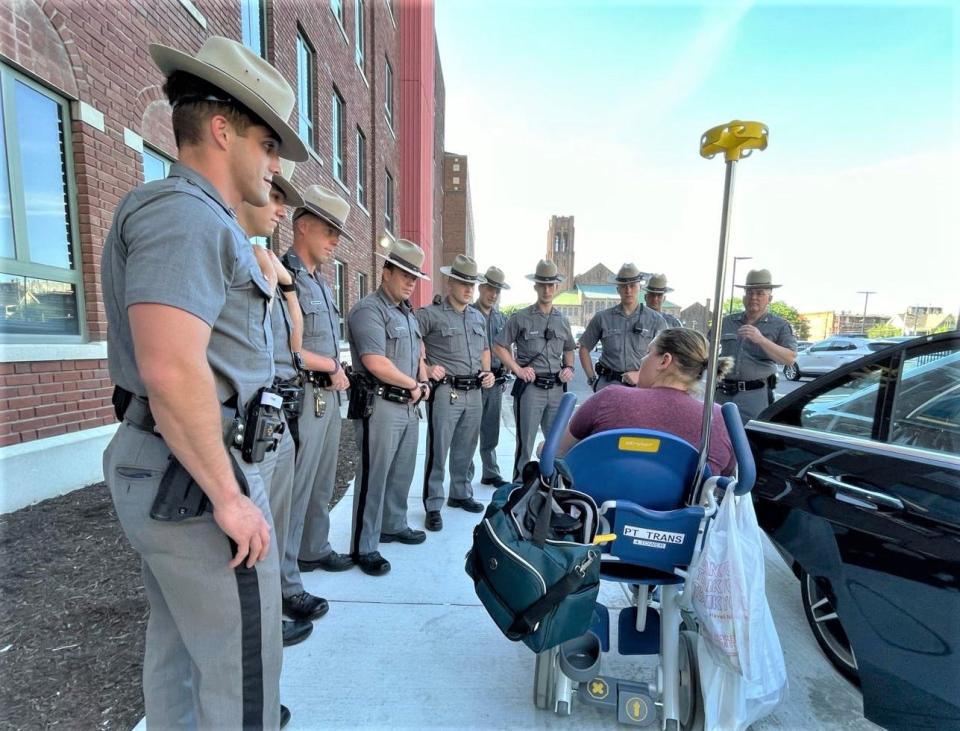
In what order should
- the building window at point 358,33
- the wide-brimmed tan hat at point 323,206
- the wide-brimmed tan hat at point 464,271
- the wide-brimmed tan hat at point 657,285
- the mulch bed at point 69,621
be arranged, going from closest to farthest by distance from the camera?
the mulch bed at point 69,621, the wide-brimmed tan hat at point 323,206, the wide-brimmed tan hat at point 464,271, the wide-brimmed tan hat at point 657,285, the building window at point 358,33

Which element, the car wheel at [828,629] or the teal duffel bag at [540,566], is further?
the car wheel at [828,629]

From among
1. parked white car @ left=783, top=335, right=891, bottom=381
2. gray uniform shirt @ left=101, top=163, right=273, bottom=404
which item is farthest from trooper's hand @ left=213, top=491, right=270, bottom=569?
parked white car @ left=783, top=335, right=891, bottom=381

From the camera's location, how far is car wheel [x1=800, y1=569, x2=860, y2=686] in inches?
76.2

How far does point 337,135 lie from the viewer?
9.76 meters

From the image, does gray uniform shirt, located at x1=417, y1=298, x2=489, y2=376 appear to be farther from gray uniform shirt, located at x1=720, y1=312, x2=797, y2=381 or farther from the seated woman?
gray uniform shirt, located at x1=720, y1=312, x2=797, y2=381

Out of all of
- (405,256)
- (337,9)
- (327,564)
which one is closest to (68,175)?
(405,256)

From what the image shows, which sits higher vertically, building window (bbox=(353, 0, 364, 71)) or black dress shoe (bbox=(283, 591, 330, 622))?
building window (bbox=(353, 0, 364, 71))

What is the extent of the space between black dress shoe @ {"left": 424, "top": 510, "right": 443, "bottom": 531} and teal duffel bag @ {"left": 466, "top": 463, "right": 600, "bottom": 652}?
6.43ft

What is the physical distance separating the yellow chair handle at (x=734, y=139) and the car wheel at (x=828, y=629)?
5.62ft

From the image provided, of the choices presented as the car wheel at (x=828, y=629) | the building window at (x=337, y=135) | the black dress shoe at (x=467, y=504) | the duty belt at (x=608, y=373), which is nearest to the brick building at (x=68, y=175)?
the black dress shoe at (x=467, y=504)

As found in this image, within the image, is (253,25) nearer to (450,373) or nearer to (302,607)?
(450,373)

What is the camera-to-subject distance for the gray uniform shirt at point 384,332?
8.93 ft

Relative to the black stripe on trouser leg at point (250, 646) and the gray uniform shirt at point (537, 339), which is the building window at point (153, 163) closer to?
the gray uniform shirt at point (537, 339)

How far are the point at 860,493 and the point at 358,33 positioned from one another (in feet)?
43.1
